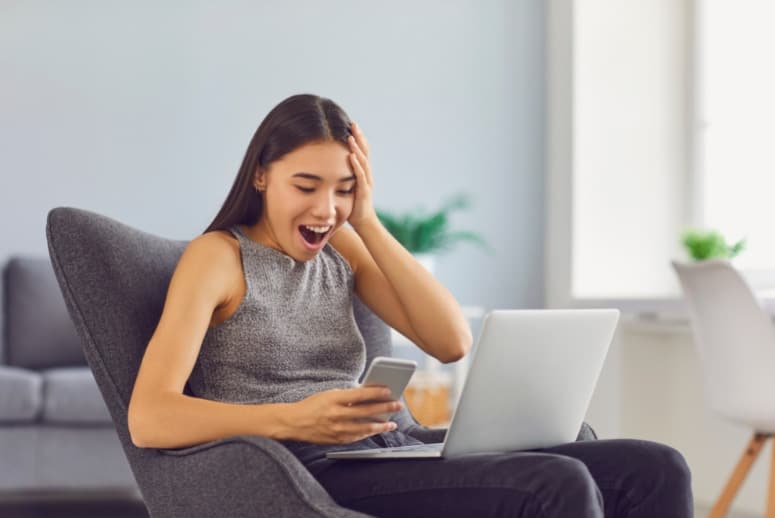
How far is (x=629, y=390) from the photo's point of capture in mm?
4453

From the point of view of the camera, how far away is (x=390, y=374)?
59.5 inches

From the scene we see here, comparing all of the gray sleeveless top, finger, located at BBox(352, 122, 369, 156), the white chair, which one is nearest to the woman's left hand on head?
finger, located at BBox(352, 122, 369, 156)

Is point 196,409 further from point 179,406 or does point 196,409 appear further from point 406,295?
point 406,295

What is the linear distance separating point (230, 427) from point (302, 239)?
1.20 ft

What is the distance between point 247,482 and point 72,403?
2435mm

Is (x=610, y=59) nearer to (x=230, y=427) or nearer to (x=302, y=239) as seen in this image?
(x=302, y=239)

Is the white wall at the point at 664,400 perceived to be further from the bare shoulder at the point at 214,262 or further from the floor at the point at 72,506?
the bare shoulder at the point at 214,262

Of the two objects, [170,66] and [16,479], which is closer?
[16,479]

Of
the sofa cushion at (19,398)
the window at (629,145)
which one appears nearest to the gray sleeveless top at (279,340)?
the sofa cushion at (19,398)

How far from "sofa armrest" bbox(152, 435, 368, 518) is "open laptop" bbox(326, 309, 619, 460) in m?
0.16

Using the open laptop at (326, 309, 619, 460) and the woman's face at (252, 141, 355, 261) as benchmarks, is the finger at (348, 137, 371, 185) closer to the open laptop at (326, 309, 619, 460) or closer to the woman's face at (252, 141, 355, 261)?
the woman's face at (252, 141, 355, 261)

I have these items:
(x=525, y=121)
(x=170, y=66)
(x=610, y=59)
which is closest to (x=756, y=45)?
(x=610, y=59)

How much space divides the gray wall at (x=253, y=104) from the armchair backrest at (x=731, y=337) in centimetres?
190

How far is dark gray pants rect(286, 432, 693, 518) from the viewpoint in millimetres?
1485
